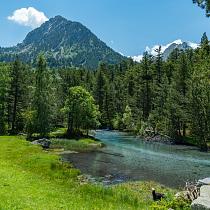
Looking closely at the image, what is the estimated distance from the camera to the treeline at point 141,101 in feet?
270

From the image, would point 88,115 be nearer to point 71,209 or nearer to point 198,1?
point 198,1

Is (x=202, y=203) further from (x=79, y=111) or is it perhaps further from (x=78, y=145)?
(x=79, y=111)

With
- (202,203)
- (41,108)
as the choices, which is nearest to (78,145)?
(41,108)

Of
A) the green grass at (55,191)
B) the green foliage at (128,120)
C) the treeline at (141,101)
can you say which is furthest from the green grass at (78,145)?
the green foliage at (128,120)

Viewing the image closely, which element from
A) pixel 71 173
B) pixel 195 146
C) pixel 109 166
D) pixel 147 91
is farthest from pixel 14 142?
pixel 147 91

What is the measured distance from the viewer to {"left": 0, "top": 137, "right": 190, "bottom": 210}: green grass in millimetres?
21844

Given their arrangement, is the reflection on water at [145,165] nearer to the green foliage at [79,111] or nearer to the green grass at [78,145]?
the green grass at [78,145]

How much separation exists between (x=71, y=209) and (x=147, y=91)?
376 feet

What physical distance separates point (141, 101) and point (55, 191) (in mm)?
109867

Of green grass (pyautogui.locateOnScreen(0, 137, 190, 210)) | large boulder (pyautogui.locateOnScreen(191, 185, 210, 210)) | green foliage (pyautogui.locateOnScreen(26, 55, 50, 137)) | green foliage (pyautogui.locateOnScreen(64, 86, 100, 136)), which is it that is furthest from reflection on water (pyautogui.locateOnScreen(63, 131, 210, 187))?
green foliage (pyautogui.locateOnScreen(64, 86, 100, 136))

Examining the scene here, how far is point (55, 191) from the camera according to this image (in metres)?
26.9

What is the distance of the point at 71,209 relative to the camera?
20938mm

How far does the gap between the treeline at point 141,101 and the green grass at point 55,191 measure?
21218 mm

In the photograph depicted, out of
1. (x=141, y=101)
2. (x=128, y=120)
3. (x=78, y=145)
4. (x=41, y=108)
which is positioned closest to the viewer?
(x=78, y=145)
